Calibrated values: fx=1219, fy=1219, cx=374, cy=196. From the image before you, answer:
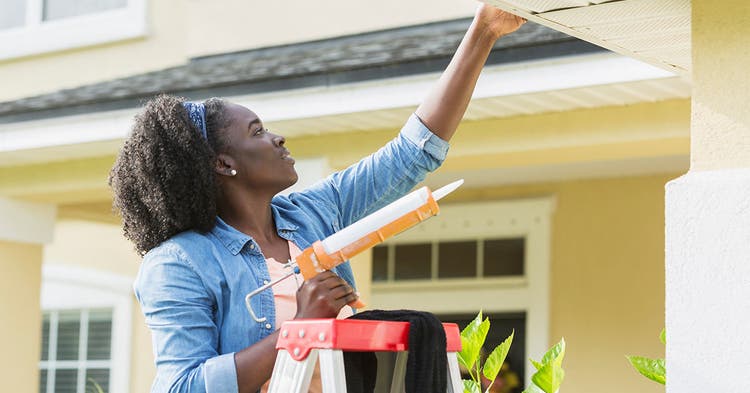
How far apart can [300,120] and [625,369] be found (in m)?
3.26

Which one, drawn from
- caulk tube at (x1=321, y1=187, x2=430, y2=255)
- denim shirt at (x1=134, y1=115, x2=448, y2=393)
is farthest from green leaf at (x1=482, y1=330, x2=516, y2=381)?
caulk tube at (x1=321, y1=187, x2=430, y2=255)

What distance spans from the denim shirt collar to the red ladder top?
414mm

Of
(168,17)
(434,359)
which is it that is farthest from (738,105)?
(168,17)

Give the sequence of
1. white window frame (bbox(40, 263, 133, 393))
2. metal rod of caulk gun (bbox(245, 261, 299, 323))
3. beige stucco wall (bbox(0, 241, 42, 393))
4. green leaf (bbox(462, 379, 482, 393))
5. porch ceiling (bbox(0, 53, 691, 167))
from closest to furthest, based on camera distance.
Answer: metal rod of caulk gun (bbox(245, 261, 299, 323)), green leaf (bbox(462, 379, 482, 393)), porch ceiling (bbox(0, 53, 691, 167)), beige stucco wall (bbox(0, 241, 42, 393)), white window frame (bbox(40, 263, 133, 393))

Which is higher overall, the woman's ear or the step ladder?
the woman's ear

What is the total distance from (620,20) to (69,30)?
7.76 metres

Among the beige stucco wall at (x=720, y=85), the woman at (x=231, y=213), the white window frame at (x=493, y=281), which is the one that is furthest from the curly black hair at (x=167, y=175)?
the white window frame at (x=493, y=281)

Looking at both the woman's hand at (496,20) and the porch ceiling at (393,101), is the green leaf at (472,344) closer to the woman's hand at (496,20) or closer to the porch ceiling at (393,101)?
the woman's hand at (496,20)

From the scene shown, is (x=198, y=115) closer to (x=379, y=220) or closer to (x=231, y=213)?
(x=231, y=213)

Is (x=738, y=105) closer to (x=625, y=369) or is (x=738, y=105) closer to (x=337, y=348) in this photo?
(x=337, y=348)

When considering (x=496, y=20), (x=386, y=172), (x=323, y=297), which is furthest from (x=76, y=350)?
(x=323, y=297)

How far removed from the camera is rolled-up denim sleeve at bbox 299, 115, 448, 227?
3.10 meters

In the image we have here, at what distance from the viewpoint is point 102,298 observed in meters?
11.0

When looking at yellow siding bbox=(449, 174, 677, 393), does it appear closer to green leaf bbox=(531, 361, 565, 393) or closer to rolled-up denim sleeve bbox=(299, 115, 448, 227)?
green leaf bbox=(531, 361, 565, 393)
